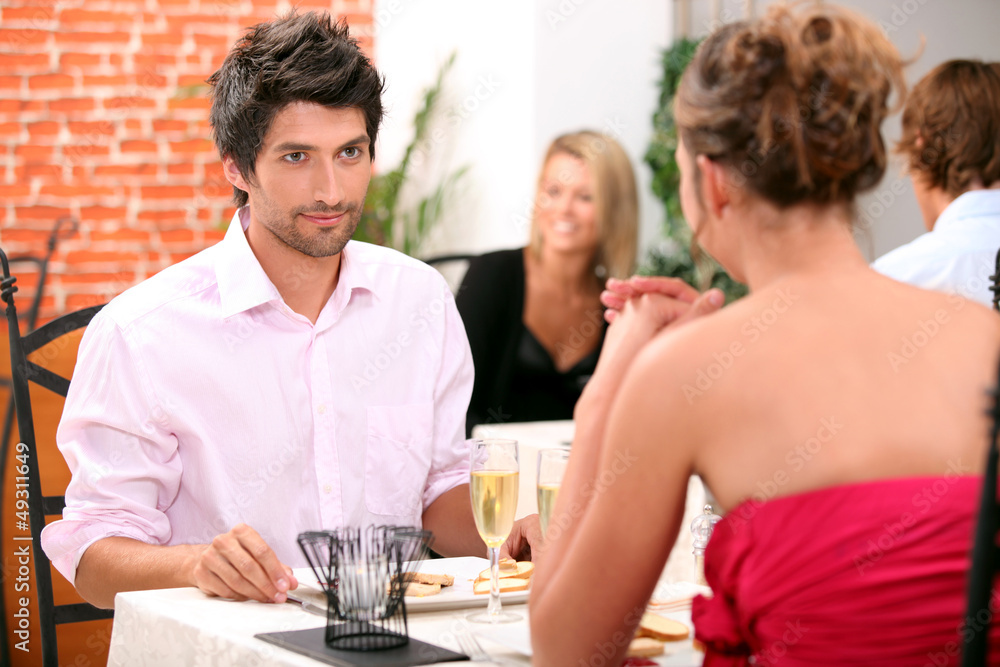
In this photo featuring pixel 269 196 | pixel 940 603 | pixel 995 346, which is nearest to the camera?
pixel 940 603

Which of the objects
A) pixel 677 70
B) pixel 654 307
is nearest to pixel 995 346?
pixel 654 307

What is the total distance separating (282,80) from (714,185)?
1.04 metres

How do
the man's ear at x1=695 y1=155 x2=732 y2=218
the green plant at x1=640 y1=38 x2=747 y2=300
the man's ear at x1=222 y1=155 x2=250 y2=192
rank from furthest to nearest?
the green plant at x1=640 y1=38 x2=747 y2=300 < the man's ear at x1=222 y1=155 x2=250 y2=192 < the man's ear at x1=695 y1=155 x2=732 y2=218

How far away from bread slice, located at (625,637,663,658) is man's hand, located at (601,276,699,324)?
33 cm

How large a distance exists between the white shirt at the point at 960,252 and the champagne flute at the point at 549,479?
1445 millimetres

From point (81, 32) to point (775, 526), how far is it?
14.4 ft

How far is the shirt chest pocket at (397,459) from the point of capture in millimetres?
1832

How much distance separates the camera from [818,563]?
2.80ft

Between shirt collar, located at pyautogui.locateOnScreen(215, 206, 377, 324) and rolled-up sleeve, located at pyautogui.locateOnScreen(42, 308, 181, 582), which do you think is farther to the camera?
shirt collar, located at pyautogui.locateOnScreen(215, 206, 377, 324)

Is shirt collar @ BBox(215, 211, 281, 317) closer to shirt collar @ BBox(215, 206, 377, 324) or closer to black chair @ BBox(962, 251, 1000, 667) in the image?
shirt collar @ BBox(215, 206, 377, 324)

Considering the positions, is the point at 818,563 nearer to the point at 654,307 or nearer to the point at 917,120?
the point at 654,307

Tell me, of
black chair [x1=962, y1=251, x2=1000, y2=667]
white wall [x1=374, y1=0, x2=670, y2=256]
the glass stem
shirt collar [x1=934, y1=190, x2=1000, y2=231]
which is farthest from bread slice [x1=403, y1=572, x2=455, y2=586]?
white wall [x1=374, y1=0, x2=670, y2=256]

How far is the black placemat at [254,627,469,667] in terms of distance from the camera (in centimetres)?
99

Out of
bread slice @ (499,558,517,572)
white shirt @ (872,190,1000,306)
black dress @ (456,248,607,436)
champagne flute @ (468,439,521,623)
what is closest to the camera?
champagne flute @ (468,439,521,623)
